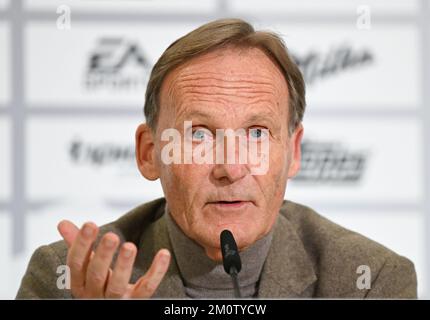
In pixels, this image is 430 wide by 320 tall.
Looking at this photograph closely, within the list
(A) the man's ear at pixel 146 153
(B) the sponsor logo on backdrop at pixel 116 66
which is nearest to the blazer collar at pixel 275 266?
(A) the man's ear at pixel 146 153

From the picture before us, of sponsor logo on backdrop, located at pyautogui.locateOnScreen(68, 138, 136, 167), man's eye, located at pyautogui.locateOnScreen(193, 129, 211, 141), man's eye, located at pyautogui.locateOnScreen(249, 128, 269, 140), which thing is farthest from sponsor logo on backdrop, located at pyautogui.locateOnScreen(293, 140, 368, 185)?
sponsor logo on backdrop, located at pyautogui.locateOnScreen(68, 138, 136, 167)

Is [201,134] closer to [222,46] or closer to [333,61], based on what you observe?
[222,46]

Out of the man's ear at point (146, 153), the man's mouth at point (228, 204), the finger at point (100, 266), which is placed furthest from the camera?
the man's ear at point (146, 153)

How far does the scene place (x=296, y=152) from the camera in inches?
70.3

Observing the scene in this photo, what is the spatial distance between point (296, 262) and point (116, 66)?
673mm

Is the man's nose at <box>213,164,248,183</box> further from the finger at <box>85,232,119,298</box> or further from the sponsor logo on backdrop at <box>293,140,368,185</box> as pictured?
the finger at <box>85,232,119,298</box>

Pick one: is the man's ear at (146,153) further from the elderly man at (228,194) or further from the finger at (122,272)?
the finger at (122,272)

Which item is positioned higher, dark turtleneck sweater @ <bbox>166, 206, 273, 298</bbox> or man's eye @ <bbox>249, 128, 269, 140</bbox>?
man's eye @ <bbox>249, 128, 269, 140</bbox>

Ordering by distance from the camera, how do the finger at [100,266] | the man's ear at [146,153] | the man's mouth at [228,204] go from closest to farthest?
1. the finger at [100,266]
2. the man's mouth at [228,204]
3. the man's ear at [146,153]

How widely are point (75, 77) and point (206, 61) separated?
36 cm

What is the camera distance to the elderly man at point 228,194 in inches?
65.3

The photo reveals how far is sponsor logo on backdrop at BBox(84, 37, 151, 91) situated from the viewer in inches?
70.5

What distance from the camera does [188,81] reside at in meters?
1.68

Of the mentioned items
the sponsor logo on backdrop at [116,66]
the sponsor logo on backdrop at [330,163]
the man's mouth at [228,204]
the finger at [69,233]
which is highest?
the sponsor logo on backdrop at [116,66]
